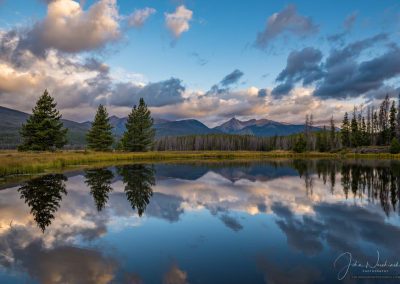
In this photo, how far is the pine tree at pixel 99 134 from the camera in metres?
79.3

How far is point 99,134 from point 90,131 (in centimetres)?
237

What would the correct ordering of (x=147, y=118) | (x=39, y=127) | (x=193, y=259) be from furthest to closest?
(x=147, y=118) → (x=39, y=127) → (x=193, y=259)

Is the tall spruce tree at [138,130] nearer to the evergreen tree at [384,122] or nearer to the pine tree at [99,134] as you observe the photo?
the pine tree at [99,134]

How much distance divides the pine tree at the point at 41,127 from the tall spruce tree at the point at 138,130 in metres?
27.5

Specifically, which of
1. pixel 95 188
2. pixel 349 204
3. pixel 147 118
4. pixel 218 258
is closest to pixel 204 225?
pixel 218 258

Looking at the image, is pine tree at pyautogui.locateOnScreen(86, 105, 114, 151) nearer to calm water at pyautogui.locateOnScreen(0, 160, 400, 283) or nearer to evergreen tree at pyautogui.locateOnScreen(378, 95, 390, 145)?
calm water at pyautogui.locateOnScreen(0, 160, 400, 283)

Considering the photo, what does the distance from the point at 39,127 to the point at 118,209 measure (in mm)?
47879

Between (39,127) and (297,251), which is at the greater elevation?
(39,127)

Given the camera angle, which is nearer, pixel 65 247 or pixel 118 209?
pixel 65 247

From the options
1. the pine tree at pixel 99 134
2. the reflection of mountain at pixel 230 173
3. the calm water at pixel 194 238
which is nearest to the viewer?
the calm water at pixel 194 238

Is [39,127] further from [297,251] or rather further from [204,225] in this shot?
[297,251]

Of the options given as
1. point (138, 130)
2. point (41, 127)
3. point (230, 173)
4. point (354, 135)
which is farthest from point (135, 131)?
point (354, 135)

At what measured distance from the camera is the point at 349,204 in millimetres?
21609
